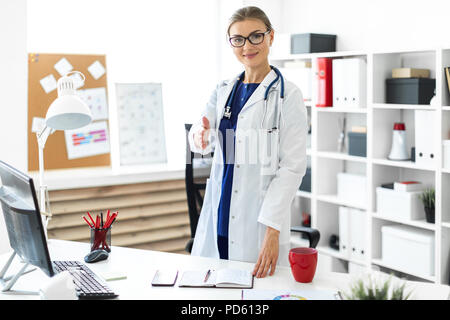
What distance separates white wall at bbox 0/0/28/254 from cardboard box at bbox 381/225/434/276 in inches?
94.4

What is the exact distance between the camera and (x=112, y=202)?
3.82 metres

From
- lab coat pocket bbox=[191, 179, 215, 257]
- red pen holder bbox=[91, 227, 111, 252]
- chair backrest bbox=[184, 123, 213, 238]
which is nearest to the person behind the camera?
red pen holder bbox=[91, 227, 111, 252]

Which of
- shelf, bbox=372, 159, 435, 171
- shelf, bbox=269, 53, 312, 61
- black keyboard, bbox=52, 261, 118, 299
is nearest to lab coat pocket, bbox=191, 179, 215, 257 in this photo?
black keyboard, bbox=52, 261, 118, 299

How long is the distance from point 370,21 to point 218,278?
2491 mm

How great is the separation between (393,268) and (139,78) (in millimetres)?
2408

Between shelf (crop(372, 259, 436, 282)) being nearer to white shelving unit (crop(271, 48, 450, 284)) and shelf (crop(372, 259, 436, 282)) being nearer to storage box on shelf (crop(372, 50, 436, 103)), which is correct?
white shelving unit (crop(271, 48, 450, 284))

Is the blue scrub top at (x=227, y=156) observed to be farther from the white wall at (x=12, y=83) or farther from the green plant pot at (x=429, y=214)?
the white wall at (x=12, y=83)

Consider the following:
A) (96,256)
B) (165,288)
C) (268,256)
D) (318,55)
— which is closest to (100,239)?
(96,256)

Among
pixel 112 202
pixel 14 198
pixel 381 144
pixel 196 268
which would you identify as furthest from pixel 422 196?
pixel 14 198

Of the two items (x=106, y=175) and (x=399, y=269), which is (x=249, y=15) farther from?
(x=106, y=175)

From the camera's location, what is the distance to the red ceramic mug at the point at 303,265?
1.74 m

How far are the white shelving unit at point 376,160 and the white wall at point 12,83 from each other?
1820 millimetres

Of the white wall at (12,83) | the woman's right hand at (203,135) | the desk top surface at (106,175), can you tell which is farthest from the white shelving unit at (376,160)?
the white wall at (12,83)

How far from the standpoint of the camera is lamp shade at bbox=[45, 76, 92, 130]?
187 cm
